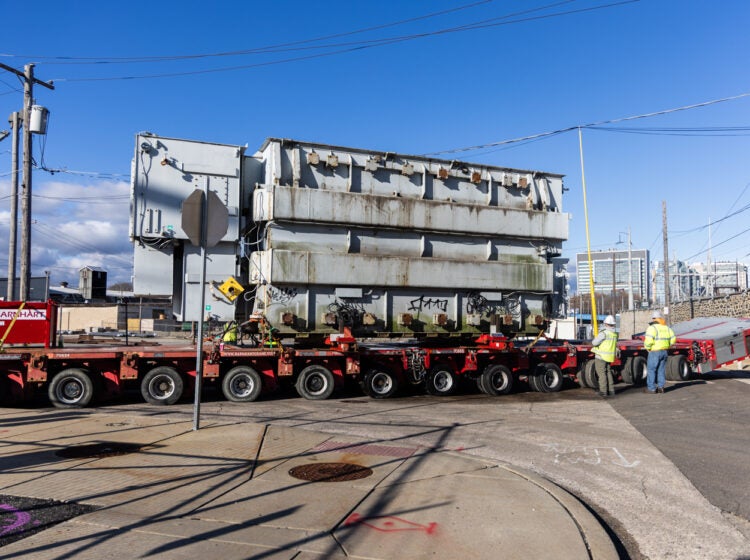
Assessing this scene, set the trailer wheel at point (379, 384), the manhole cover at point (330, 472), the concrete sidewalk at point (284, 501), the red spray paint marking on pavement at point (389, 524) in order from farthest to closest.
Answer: the trailer wheel at point (379, 384), the manhole cover at point (330, 472), the red spray paint marking on pavement at point (389, 524), the concrete sidewalk at point (284, 501)

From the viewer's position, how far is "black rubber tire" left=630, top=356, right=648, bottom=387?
1542 cm

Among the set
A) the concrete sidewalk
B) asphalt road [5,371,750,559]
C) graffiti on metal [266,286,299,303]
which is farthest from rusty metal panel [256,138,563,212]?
the concrete sidewalk

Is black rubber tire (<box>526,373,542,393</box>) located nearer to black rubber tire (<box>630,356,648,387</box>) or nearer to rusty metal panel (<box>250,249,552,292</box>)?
rusty metal panel (<box>250,249,552,292</box>)

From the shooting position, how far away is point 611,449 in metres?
7.72

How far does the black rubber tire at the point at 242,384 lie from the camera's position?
11539 millimetres

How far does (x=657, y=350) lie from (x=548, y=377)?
2.44m

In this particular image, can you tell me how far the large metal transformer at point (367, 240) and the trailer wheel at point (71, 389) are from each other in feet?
6.96

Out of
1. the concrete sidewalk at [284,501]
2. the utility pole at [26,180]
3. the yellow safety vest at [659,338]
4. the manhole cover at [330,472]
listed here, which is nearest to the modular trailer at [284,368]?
the yellow safety vest at [659,338]

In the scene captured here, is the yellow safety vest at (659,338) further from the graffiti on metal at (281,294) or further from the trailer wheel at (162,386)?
the trailer wheel at (162,386)

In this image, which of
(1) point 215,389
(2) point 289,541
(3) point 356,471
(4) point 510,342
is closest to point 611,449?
(3) point 356,471

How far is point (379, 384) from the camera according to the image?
→ 12.6 metres

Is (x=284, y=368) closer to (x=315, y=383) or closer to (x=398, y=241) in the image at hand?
(x=315, y=383)

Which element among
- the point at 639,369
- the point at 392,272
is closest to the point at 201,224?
the point at 392,272

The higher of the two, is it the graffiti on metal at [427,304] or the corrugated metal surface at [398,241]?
the corrugated metal surface at [398,241]
